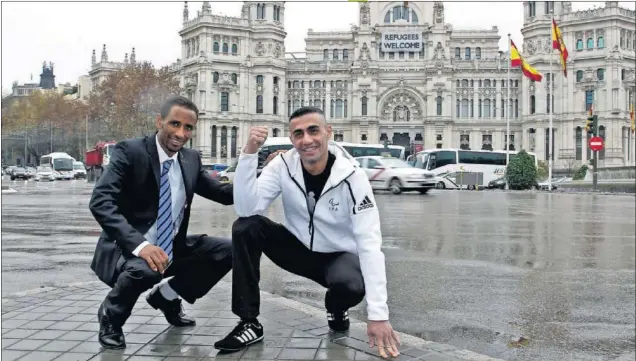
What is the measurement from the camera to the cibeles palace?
67750mm

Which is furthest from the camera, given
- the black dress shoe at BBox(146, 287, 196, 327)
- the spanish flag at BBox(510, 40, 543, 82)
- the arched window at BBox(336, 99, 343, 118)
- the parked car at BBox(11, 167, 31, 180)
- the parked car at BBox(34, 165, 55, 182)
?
the arched window at BBox(336, 99, 343, 118)

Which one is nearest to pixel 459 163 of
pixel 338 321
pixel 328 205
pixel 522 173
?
pixel 522 173

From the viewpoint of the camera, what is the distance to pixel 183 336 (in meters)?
3.80

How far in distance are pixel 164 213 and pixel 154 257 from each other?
42 cm

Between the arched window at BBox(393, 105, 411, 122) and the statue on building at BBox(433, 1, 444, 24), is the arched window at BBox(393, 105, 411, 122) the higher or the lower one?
the lower one

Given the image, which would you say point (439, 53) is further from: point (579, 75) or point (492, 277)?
point (492, 277)

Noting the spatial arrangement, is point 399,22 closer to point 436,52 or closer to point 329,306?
point 436,52

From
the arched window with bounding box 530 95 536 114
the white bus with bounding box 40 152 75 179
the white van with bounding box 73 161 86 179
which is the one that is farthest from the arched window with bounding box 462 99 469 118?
the white bus with bounding box 40 152 75 179

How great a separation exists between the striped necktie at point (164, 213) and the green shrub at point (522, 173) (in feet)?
109

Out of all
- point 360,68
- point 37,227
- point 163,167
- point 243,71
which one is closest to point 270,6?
point 243,71

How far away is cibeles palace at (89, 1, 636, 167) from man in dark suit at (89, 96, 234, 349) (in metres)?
65.4

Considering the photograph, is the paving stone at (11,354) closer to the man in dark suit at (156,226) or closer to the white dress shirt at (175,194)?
the man in dark suit at (156,226)

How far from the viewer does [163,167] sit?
386cm

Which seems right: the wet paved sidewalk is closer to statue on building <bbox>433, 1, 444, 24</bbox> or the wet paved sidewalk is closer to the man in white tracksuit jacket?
the man in white tracksuit jacket
